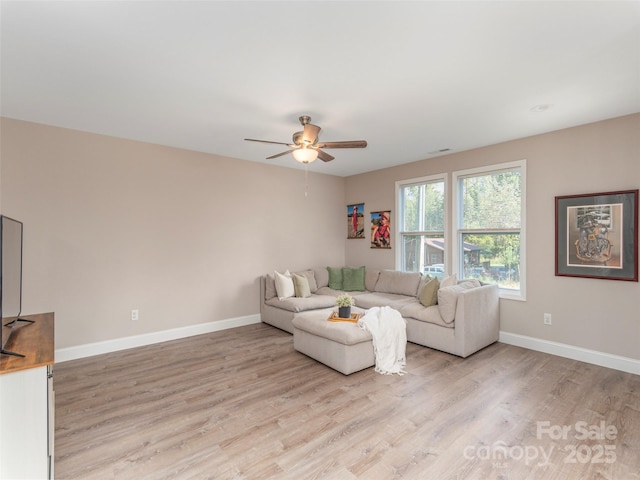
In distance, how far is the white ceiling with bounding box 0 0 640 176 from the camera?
6.07 feet

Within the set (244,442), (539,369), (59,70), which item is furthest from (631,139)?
(59,70)

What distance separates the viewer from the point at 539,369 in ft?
11.3

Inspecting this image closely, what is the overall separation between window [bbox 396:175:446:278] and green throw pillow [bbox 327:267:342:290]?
112cm

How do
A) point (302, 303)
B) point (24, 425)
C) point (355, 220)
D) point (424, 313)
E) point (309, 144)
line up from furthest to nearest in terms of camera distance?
point (355, 220)
point (302, 303)
point (424, 313)
point (309, 144)
point (24, 425)

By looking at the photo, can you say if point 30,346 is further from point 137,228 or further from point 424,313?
point 424,313

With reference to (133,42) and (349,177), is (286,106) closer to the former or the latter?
(133,42)

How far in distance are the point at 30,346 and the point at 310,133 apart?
2673mm

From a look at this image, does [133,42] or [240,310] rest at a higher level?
[133,42]

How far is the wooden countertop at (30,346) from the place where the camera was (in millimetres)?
1519

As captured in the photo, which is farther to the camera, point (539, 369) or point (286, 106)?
point (539, 369)

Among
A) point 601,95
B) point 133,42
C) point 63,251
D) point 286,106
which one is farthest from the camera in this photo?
point 63,251

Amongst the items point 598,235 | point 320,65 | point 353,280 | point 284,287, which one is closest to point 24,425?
point 320,65

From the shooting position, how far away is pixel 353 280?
229 inches

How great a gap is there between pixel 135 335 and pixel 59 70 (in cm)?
314
